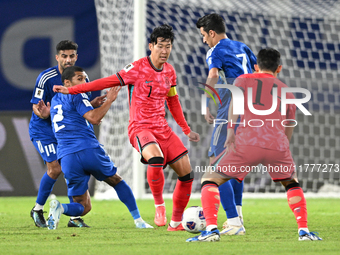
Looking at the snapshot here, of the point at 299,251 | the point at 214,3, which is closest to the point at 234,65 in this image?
the point at 299,251

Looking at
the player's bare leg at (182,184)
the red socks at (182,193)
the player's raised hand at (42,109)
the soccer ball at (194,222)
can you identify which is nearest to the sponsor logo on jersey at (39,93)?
the player's raised hand at (42,109)

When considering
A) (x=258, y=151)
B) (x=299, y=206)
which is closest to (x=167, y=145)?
(x=258, y=151)

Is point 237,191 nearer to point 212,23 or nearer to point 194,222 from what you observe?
point 194,222

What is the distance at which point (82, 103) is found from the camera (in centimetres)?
504

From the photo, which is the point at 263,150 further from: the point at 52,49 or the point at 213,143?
the point at 52,49

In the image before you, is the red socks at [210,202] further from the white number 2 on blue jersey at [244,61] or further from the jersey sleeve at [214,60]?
the white number 2 on blue jersey at [244,61]

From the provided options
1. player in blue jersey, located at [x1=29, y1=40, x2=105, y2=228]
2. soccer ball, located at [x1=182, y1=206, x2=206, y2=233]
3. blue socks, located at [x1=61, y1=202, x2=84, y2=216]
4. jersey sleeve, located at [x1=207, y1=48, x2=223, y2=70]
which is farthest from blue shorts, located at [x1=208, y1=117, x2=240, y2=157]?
player in blue jersey, located at [x1=29, y1=40, x2=105, y2=228]

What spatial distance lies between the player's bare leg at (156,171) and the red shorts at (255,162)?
3.40 feet

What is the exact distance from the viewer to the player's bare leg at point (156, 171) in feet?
16.1

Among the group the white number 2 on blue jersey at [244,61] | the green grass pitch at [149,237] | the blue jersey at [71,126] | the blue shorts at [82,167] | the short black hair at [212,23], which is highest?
the short black hair at [212,23]

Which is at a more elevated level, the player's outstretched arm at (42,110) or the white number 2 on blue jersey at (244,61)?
the white number 2 on blue jersey at (244,61)

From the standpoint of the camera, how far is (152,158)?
16.1 ft

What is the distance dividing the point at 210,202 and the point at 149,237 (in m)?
0.78

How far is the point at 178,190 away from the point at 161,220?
0.35 meters
